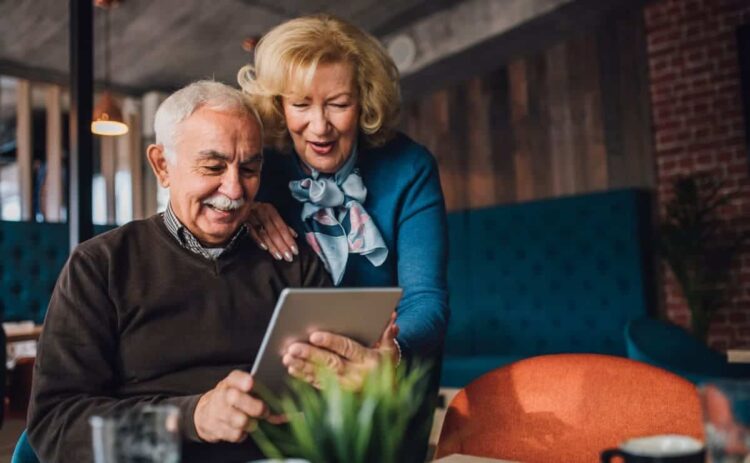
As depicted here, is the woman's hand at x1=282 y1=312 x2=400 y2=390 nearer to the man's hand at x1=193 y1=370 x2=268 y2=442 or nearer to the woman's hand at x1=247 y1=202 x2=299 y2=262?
the man's hand at x1=193 y1=370 x2=268 y2=442

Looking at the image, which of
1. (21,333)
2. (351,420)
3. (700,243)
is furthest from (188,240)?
(700,243)

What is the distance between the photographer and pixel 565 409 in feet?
4.33

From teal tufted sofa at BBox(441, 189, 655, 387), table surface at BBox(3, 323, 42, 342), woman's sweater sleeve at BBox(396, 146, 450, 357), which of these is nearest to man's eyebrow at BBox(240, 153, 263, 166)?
woman's sweater sleeve at BBox(396, 146, 450, 357)

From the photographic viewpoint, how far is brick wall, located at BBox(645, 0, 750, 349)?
463 centimetres

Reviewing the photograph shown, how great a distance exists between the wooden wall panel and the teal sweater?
3698mm

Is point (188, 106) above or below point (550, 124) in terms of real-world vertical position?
below

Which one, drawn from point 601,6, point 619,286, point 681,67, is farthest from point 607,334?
point 601,6

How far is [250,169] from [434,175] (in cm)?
51

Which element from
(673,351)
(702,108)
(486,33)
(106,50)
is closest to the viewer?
(673,351)

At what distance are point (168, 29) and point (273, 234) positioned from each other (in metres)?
4.92

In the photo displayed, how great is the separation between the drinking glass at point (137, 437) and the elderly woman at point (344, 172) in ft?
3.06

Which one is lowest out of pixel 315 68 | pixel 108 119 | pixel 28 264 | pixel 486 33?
pixel 28 264

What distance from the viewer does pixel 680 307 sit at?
4.85 metres

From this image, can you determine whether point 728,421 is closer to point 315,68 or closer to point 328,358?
point 328,358
